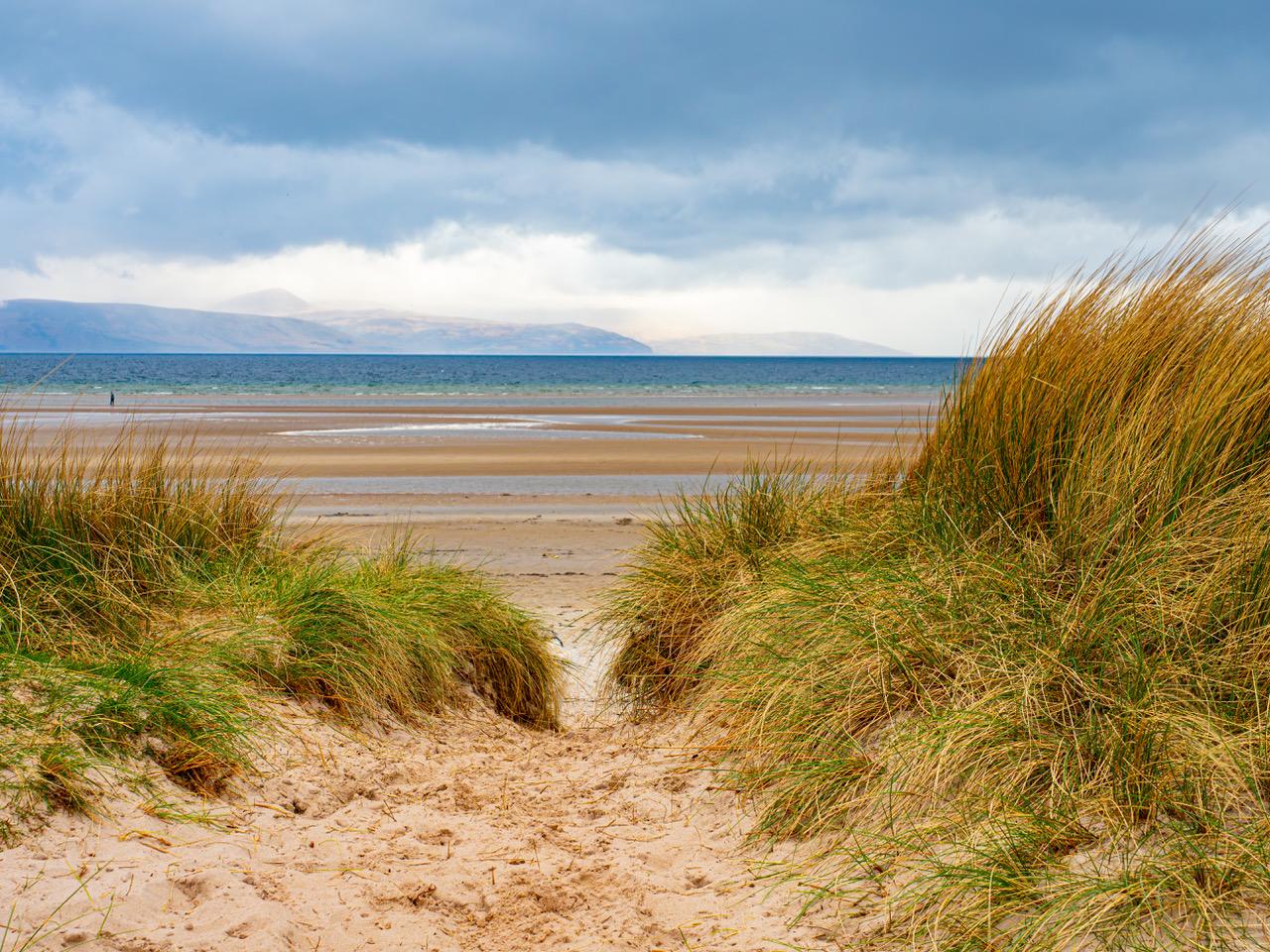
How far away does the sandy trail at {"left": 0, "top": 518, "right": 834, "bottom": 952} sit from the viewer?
2826mm

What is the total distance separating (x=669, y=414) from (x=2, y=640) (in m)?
33.6

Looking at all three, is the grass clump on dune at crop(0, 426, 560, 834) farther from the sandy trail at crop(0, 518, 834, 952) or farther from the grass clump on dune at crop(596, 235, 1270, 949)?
the grass clump on dune at crop(596, 235, 1270, 949)

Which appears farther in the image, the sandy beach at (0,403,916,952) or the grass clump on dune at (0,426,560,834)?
the grass clump on dune at (0,426,560,834)

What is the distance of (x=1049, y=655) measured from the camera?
10.4 feet

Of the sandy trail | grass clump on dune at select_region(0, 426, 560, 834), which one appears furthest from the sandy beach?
grass clump on dune at select_region(0, 426, 560, 834)

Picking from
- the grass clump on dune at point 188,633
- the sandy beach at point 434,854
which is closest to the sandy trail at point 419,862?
the sandy beach at point 434,854

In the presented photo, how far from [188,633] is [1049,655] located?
338cm

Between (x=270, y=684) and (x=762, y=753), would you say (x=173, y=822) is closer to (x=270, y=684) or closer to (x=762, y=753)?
(x=270, y=684)

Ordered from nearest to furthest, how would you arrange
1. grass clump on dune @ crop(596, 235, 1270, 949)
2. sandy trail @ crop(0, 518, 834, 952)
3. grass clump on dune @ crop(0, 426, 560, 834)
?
grass clump on dune @ crop(596, 235, 1270, 949)
sandy trail @ crop(0, 518, 834, 952)
grass clump on dune @ crop(0, 426, 560, 834)

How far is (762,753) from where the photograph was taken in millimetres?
3779

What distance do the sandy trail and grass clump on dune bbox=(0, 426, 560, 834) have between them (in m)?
0.20

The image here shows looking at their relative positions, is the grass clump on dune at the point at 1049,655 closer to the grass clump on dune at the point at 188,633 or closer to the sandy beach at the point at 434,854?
the sandy beach at the point at 434,854

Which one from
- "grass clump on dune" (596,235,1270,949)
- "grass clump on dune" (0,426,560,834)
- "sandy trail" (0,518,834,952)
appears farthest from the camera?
"grass clump on dune" (0,426,560,834)

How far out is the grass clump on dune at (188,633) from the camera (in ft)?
11.2
